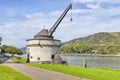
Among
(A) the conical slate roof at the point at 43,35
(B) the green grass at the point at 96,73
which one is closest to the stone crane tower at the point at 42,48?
(A) the conical slate roof at the point at 43,35

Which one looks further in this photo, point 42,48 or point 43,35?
point 43,35

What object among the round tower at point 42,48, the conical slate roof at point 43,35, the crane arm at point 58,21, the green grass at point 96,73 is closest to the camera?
the green grass at point 96,73

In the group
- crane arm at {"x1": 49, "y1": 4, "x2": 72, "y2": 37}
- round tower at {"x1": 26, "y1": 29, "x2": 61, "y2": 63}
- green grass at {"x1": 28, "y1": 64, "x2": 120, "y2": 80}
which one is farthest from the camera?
crane arm at {"x1": 49, "y1": 4, "x2": 72, "y2": 37}

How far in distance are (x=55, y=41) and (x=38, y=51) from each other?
5.92 meters

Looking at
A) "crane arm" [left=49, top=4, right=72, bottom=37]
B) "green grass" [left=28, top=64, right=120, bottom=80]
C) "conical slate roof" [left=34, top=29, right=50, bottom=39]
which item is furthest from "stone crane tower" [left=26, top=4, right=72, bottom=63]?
"green grass" [left=28, top=64, right=120, bottom=80]

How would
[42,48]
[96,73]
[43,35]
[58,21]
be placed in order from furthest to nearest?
[58,21] < [43,35] < [42,48] < [96,73]

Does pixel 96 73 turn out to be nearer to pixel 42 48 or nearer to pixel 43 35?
→ pixel 42 48

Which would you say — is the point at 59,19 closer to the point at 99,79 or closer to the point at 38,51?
the point at 38,51

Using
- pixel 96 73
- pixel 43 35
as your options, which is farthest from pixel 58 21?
pixel 96 73

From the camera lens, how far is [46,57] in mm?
79750

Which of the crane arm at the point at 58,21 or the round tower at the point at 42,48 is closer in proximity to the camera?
the round tower at the point at 42,48

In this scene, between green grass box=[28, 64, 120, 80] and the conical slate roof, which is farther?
the conical slate roof

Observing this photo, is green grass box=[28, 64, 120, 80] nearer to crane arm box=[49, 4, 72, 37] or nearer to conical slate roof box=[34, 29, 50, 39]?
conical slate roof box=[34, 29, 50, 39]

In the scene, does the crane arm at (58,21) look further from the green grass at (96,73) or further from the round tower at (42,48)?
the green grass at (96,73)
